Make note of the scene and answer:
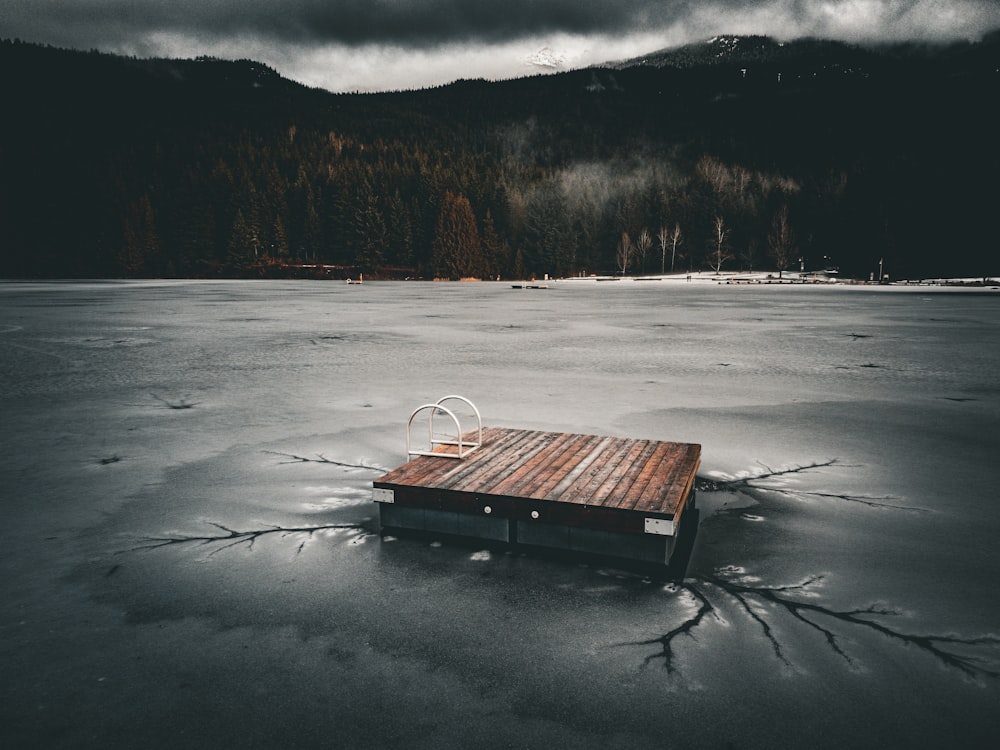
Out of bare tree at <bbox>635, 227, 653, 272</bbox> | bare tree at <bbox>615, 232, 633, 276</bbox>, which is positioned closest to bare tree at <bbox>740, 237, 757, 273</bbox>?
bare tree at <bbox>635, 227, 653, 272</bbox>

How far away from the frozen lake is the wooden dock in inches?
14.7

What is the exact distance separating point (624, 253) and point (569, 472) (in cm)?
13603

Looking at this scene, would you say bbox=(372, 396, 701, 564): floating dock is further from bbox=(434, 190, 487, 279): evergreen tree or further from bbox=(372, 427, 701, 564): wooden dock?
bbox=(434, 190, 487, 279): evergreen tree

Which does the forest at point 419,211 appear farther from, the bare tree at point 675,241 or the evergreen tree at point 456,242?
the bare tree at point 675,241

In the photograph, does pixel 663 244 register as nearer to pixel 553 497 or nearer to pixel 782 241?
pixel 782 241

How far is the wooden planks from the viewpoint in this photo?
7043 millimetres

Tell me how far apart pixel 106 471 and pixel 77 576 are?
3.91 meters

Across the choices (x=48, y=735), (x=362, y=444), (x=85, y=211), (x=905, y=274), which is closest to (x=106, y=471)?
(x=362, y=444)

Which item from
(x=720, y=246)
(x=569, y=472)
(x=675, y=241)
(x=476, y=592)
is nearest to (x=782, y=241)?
(x=720, y=246)

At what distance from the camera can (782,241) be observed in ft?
416

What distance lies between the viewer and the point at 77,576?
6.70m

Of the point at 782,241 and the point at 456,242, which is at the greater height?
the point at 456,242

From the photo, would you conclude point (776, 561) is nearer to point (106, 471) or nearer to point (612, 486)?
point (612, 486)

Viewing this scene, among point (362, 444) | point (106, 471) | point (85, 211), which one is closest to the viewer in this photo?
point (106, 471)
